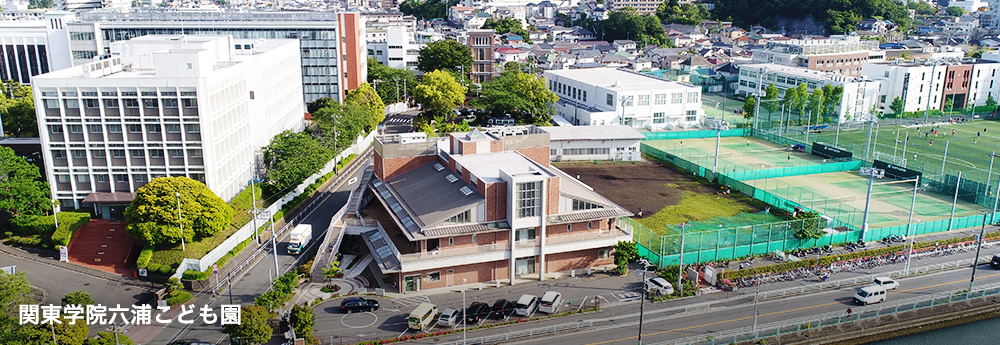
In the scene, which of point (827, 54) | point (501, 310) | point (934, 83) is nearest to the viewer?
point (501, 310)

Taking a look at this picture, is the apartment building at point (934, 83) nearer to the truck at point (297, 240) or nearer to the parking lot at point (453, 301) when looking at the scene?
the parking lot at point (453, 301)

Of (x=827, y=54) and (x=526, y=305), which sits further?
(x=827, y=54)

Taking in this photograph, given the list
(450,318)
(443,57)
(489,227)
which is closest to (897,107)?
(443,57)

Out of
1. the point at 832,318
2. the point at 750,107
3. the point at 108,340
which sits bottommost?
the point at 832,318

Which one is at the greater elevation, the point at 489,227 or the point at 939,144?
the point at 489,227

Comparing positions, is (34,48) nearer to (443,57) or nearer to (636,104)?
(443,57)

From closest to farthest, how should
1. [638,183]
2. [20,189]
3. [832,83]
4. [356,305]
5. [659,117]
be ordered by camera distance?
1. [356,305]
2. [20,189]
3. [638,183]
4. [659,117]
5. [832,83]

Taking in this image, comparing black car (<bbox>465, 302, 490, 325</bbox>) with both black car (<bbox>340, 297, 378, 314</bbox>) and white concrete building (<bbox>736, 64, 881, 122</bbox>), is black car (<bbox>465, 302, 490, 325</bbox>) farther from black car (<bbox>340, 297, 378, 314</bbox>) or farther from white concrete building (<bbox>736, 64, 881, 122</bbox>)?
white concrete building (<bbox>736, 64, 881, 122</bbox>)

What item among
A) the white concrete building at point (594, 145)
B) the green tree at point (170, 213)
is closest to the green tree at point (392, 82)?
the white concrete building at point (594, 145)
